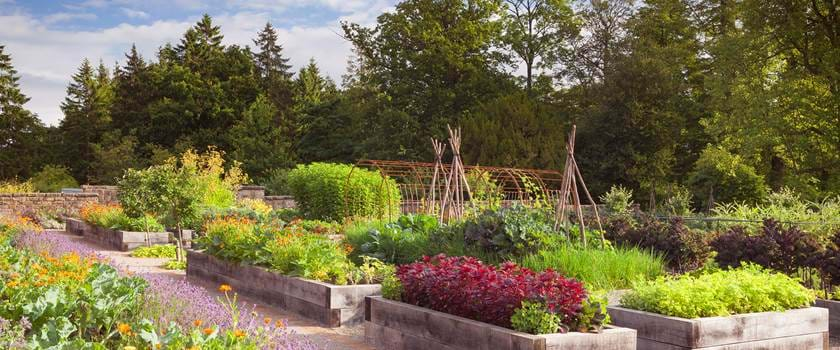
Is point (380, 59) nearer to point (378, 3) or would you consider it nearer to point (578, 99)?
point (378, 3)

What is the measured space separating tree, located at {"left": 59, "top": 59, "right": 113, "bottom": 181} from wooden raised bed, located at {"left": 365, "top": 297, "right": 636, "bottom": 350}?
30.8m

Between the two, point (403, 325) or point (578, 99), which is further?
point (578, 99)

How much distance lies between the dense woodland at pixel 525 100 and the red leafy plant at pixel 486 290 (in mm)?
16207

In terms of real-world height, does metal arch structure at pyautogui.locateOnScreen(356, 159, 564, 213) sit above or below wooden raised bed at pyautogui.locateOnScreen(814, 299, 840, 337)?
above

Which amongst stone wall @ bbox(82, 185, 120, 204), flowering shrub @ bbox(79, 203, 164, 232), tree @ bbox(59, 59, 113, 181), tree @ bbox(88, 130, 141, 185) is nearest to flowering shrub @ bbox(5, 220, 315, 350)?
flowering shrub @ bbox(79, 203, 164, 232)

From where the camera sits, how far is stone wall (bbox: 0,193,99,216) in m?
20.4

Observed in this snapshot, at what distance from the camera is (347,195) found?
51.0 ft

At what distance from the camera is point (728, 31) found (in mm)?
24875

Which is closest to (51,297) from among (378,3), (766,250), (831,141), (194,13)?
(766,250)

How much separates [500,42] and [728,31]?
812 centimetres

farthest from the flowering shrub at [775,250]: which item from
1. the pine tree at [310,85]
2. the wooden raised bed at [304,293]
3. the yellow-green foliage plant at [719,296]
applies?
the pine tree at [310,85]

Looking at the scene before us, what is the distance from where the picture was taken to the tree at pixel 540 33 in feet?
92.0

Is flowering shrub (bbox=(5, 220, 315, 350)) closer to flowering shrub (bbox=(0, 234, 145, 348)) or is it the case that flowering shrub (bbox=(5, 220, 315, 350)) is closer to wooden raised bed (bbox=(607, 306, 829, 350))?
flowering shrub (bbox=(0, 234, 145, 348))

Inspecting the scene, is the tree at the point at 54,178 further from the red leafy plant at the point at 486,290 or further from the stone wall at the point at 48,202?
the red leafy plant at the point at 486,290
